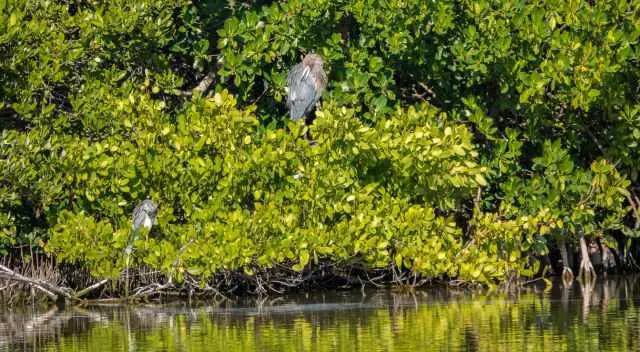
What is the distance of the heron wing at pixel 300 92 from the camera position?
14.9 m

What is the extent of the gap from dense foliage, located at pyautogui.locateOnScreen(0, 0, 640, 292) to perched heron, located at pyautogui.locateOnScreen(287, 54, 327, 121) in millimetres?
266

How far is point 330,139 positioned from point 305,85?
749 millimetres

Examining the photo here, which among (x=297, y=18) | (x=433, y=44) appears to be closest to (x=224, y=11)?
(x=297, y=18)

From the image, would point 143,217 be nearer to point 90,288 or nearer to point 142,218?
point 142,218

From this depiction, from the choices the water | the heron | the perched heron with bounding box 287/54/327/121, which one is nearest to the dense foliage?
the heron

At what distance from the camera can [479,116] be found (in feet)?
49.3

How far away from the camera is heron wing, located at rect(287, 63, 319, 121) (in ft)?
48.9

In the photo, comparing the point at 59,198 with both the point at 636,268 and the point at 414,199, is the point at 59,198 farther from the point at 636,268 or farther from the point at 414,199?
the point at 636,268

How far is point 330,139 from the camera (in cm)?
1444

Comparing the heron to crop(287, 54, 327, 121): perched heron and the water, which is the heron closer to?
the water

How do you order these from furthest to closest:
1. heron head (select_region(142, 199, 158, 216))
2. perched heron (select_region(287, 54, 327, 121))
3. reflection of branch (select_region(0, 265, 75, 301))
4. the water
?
perched heron (select_region(287, 54, 327, 121)) → heron head (select_region(142, 199, 158, 216)) → reflection of branch (select_region(0, 265, 75, 301)) → the water

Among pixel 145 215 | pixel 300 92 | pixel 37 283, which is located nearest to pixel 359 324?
pixel 145 215

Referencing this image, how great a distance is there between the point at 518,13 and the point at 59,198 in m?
4.74

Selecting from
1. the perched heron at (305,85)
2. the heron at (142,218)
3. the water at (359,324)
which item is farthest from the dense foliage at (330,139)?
the water at (359,324)
